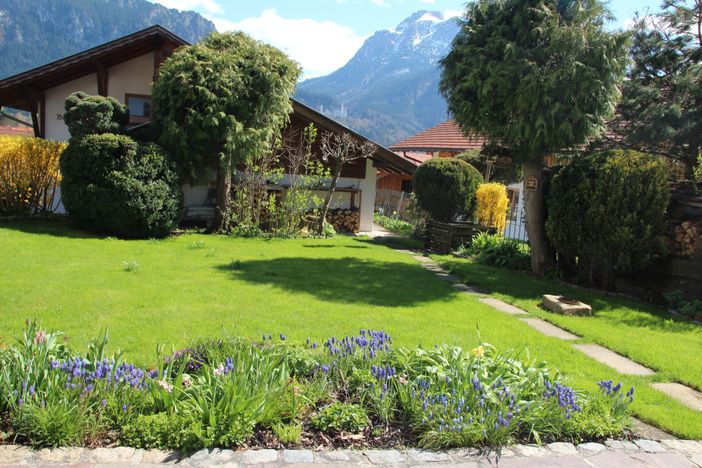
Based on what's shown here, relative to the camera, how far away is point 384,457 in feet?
10.1

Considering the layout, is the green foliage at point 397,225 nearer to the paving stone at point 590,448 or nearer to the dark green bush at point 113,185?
the dark green bush at point 113,185

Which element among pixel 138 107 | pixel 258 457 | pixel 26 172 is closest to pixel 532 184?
pixel 258 457

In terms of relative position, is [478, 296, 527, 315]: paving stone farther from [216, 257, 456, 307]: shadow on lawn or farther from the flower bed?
the flower bed

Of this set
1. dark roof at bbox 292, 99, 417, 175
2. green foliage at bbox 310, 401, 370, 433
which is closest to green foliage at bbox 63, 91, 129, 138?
dark roof at bbox 292, 99, 417, 175

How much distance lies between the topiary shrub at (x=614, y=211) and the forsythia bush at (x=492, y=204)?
597cm

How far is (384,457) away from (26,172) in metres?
13.4

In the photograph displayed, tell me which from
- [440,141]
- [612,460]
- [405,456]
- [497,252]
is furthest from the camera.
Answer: [440,141]

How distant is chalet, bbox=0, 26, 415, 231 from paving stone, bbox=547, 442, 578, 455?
49.6ft

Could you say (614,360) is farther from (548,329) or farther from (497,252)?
(497,252)

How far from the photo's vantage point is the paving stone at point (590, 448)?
3.29m

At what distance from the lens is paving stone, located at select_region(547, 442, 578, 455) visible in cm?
326

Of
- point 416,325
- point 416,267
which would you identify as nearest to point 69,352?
point 416,325

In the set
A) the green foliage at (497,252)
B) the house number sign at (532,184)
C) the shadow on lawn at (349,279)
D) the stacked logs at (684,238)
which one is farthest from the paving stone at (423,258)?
the stacked logs at (684,238)

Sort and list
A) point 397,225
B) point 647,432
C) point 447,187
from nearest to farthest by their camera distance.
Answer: point 647,432
point 447,187
point 397,225
